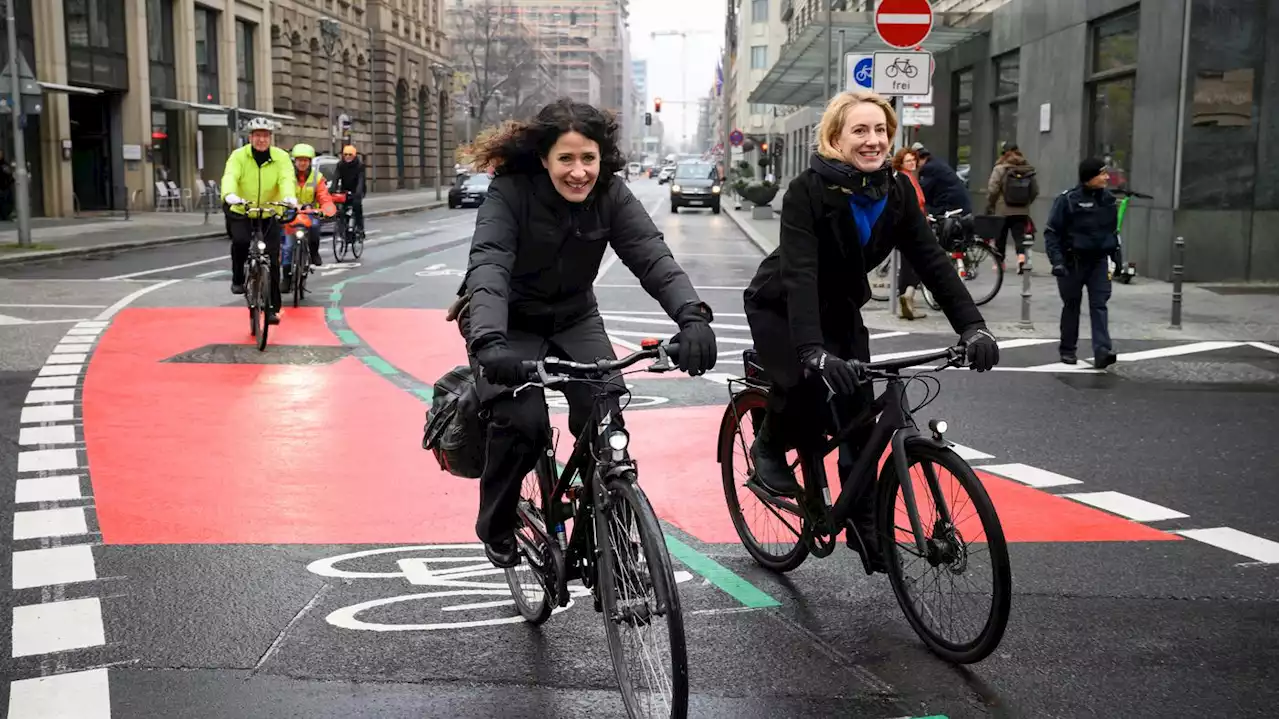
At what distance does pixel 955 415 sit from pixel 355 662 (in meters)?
5.50

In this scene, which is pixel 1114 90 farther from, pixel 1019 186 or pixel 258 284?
pixel 258 284

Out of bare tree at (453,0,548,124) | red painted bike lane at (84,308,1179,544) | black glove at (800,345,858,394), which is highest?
bare tree at (453,0,548,124)

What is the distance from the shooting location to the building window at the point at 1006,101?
26.8 metres

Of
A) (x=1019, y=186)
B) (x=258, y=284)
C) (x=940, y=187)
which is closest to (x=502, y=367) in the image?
(x=258, y=284)

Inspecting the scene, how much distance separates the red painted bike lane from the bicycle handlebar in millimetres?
2204

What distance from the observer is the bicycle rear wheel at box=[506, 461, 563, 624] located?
Answer: 424 centimetres

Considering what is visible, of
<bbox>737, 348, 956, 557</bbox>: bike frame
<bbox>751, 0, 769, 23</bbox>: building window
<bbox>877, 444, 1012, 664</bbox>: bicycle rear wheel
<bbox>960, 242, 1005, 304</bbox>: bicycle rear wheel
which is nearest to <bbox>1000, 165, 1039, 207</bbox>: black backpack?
<bbox>960, 242, 1005, 304</bbox>: bicycle rear wheel

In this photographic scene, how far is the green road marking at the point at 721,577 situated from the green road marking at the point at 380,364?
16.8 feet

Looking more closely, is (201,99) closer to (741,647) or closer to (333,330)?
(333,330)

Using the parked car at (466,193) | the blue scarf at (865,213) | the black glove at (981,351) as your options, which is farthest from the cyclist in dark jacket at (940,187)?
the parked car at (466,193)

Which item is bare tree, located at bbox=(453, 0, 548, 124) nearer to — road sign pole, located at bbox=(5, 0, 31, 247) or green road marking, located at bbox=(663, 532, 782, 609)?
road sign pole, located at bbox=(5, 0, 31, 247)

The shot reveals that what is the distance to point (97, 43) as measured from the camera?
1453 inches

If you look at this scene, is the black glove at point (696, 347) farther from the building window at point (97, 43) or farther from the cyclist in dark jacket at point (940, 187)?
the building window at point (97, 43)

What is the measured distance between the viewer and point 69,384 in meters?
9.77
